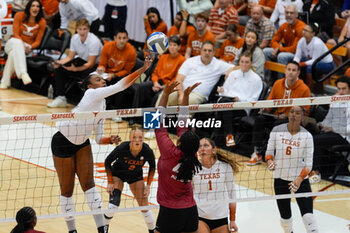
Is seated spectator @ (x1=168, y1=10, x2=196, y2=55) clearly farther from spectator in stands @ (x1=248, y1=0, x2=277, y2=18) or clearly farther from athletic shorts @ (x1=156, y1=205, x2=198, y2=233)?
athletic shorts @ (x1=156, y1=205, x2=198, y2=233)

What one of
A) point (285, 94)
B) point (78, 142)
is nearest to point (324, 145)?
point (285, 94)

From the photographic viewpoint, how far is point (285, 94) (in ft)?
35.3

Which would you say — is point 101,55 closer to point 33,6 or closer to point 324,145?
point 33,6

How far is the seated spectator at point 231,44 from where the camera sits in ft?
40.8

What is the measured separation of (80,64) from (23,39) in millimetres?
1856

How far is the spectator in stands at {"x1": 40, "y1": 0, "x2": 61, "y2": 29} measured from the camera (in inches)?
603

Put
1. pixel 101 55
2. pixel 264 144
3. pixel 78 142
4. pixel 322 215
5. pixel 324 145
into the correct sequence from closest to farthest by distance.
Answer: pixel 78 142 < pixel 322 215 < pixel 324 145 < pixel 264 144 < pixel 101 55

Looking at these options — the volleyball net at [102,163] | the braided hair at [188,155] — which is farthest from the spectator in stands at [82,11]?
the braided hair at [188,155]

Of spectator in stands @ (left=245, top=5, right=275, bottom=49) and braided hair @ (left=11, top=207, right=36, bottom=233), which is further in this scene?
spectator in stands @ (left=245, top=5, right=275, bottom=49)

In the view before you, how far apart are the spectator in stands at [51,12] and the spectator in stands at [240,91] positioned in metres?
5.59

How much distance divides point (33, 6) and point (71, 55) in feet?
4.97

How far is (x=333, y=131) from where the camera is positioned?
10305mm

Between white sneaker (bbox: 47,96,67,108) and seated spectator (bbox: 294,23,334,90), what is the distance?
4.55 meters

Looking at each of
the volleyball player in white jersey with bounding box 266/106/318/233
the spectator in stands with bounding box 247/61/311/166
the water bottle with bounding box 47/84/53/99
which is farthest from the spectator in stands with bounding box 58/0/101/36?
the volleyball player in white jersey with bounding box 266/106/318/233
